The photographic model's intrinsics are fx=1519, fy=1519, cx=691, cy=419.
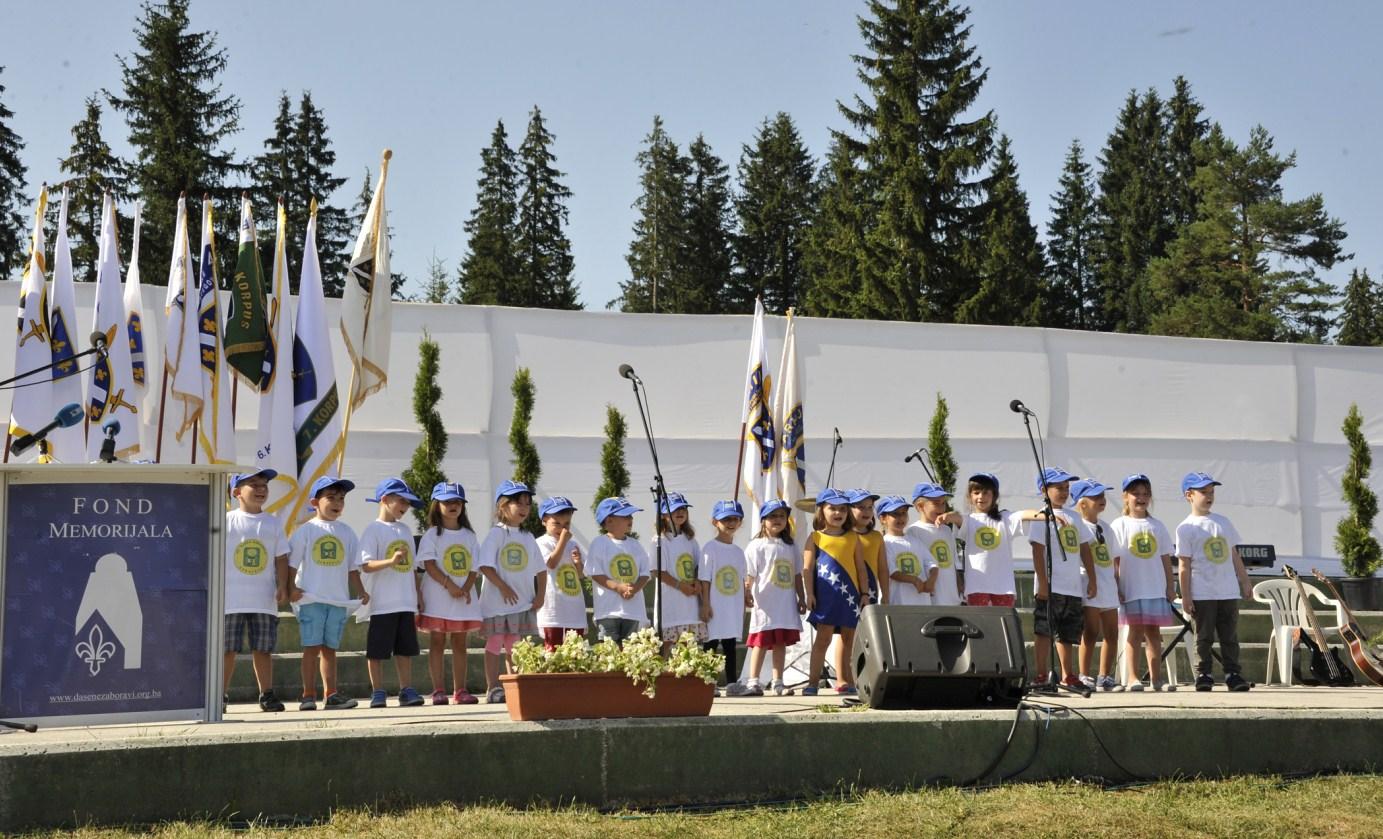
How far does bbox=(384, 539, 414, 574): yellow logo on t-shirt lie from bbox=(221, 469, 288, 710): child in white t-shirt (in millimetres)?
689

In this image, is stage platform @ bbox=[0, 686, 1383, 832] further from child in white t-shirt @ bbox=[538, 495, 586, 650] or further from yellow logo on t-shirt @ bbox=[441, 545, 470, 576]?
child in white t-shirt @ bbox=[538, 495, 586, 650]

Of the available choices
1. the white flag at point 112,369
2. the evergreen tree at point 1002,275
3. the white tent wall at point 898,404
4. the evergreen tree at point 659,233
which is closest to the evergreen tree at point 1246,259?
the evergreen tree at point 1002,275

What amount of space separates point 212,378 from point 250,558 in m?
4.77

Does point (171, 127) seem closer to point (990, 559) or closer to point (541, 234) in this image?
point (541, 234)

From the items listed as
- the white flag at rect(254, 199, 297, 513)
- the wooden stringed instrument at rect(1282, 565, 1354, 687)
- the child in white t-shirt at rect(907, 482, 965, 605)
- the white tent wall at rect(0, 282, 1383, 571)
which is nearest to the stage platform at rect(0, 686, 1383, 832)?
the child in white t-shirt at rect(907, 482, 965, 605)

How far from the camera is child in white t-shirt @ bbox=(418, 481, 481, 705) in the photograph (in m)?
10.5

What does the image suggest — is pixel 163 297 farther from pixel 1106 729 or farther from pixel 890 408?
pixel 1106 729

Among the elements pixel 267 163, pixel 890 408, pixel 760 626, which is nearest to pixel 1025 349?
pixel 890 408

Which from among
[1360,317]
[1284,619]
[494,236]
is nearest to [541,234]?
[494,236]

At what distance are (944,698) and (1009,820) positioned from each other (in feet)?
4.79

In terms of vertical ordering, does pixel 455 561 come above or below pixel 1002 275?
below

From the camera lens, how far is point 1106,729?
7.58m

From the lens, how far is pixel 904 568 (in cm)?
1139

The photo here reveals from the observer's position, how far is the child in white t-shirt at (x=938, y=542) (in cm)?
1154
